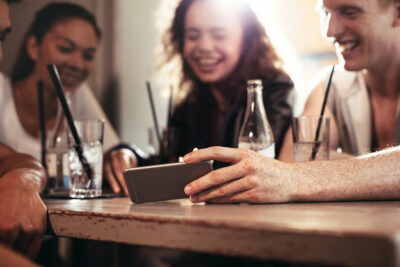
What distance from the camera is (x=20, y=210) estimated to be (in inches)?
32.4

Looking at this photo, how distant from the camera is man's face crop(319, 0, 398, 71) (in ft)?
5.06

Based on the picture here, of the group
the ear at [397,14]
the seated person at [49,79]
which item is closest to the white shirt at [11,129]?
the seated person at [49,79]

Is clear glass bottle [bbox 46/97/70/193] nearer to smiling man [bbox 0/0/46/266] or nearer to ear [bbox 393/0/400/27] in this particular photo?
smiling man [bbox 0/0/46/266]

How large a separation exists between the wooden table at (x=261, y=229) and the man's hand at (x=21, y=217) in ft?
0.11

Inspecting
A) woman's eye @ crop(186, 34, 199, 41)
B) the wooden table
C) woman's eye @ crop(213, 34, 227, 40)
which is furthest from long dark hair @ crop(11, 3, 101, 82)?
the wooden table

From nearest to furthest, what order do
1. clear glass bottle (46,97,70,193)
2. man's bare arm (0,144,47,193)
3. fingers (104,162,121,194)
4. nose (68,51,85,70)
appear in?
1. man's bare arm (0,144,47,193)
2. fingers (104,162,121,194)
3. clear glass bottle (46,97,70,193)
4. nose (68,51,85,70)

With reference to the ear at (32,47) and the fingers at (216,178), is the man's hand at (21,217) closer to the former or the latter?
the fingers at (216,178)

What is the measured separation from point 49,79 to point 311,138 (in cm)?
100

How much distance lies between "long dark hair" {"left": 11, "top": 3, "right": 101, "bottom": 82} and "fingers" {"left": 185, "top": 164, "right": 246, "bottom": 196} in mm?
1012

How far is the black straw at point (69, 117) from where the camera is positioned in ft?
3.82

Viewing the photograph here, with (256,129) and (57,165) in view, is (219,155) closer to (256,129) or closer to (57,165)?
(256,129)

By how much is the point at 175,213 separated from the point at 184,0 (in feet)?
5.47

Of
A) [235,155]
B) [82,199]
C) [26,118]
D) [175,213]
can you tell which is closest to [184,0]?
[26,118]

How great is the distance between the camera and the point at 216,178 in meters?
0.87
